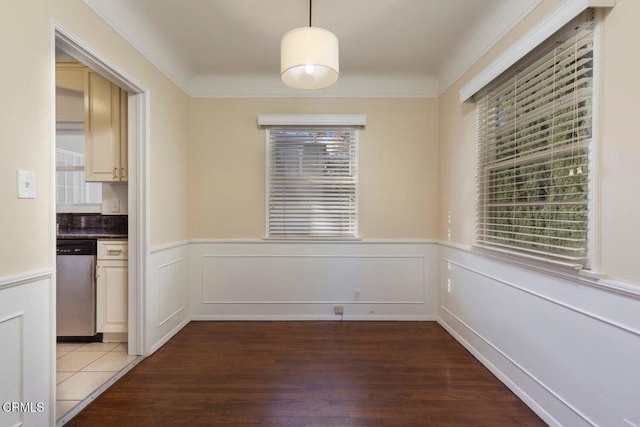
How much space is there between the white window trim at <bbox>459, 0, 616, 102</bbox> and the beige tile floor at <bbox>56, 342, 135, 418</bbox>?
353cm

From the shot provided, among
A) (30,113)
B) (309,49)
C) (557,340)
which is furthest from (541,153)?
(30,113)

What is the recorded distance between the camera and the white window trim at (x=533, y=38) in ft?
4.92

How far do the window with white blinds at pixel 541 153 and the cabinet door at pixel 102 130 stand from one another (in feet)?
10.4

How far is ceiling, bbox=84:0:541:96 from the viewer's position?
2262 mm

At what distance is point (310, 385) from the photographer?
7.25 ft

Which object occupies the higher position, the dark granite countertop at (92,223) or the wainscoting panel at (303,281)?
the dark granite countertop at (92,223)

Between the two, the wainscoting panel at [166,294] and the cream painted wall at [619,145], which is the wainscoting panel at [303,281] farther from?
the cream painted wall at [619,145]

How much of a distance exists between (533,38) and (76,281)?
3.90 meters

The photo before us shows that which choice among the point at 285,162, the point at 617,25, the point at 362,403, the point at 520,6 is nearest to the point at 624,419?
the point at 362,403

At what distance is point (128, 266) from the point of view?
2.67 meters

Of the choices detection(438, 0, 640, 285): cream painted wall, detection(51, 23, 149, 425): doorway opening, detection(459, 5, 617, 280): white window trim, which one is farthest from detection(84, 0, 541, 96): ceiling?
detection(438, 0, 640, 285): cream painted wall

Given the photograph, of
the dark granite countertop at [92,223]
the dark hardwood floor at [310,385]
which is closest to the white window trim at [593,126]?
the dark hardwood floor at [310,385]

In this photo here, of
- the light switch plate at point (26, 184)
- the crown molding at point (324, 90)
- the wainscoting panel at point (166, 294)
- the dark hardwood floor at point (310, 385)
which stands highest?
the crown molding at point (324, 90)

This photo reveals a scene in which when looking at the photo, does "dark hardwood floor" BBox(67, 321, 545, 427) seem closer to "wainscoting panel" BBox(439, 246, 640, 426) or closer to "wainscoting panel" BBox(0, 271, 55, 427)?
"wainscoting panel" BBox(439, 246, 640, 426)
